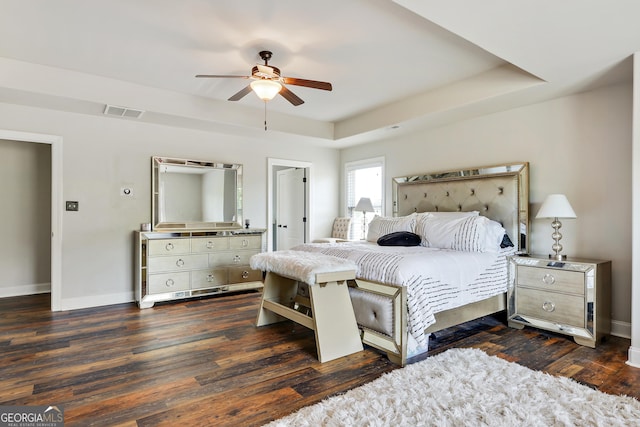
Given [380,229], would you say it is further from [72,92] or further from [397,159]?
[72,92]

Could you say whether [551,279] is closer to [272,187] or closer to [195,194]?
[272,187]

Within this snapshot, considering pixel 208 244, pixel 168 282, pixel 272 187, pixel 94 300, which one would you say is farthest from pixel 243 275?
pixel 94 300

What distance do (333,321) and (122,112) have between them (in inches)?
134

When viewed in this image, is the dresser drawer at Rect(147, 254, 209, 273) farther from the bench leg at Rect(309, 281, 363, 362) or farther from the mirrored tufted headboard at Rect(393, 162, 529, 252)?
the mirrored tufted headboard at Rect(393, 162, 529, 252)

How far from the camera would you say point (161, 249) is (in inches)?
170

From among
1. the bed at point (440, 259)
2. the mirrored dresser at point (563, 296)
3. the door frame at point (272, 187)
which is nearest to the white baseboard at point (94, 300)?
the door frame at point (272, 187)

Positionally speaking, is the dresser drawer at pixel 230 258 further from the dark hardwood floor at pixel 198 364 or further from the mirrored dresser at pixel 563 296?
the mirrored dresser at pixel 563 296

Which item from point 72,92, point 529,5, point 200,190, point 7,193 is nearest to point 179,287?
point 200,190

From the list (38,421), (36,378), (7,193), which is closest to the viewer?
(38,421)

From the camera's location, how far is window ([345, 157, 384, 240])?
18.6 feet

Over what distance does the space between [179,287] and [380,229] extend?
262 cm

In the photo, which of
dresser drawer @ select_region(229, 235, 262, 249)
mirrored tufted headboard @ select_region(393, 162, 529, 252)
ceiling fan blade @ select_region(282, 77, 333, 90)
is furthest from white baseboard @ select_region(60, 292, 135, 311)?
mirrored tufted headboard @ select_region(393, 162, 529, 252)

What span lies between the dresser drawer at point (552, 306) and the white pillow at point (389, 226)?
51.7 inches

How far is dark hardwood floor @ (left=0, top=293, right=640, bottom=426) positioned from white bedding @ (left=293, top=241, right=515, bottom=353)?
1.25ft
